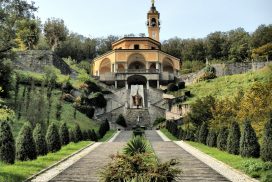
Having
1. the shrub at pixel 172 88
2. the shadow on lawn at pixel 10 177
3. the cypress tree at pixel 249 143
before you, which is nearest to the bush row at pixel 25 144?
the shadow on lawn at pixel 10 177

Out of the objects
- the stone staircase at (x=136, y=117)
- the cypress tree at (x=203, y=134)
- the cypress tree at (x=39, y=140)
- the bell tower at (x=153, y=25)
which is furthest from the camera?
the bell tower at (x=153, y=25)

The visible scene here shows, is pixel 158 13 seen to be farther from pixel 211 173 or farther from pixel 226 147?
pixel 211 173

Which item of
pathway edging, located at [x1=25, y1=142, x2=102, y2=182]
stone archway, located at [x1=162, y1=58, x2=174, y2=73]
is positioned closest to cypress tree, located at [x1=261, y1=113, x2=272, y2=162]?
pathway edging, located at [x1=25, y1=142, x2=102, y2=182]

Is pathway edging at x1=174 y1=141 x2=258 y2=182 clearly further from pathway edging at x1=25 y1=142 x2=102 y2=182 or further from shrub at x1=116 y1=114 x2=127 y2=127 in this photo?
shrub at x1=116 y1=114 x2=127 y2=127

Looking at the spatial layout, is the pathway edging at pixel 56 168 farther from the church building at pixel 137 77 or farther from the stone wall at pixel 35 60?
the stone wall at pixel 35 60

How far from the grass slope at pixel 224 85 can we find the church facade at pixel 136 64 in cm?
762

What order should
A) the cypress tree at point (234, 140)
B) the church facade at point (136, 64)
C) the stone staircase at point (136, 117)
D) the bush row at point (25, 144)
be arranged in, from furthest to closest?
the church facade at point (136, 64), the stone staircase at point (136, 117), the cypress tree at point (234, 140), the bush row at point (25, 144)

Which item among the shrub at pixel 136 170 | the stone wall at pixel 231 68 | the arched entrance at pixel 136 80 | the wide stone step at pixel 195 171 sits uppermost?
the stone wall at pixel 231 68

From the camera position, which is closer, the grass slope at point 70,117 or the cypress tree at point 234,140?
the cypress tree at point 234,140

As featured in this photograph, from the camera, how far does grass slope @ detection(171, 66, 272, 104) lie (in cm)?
5286

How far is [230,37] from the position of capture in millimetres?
89562

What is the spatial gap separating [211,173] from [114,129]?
3069 centimetres

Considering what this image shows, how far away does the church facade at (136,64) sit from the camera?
213 ft

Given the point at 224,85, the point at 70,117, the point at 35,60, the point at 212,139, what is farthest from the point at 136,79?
the point at 212,139
